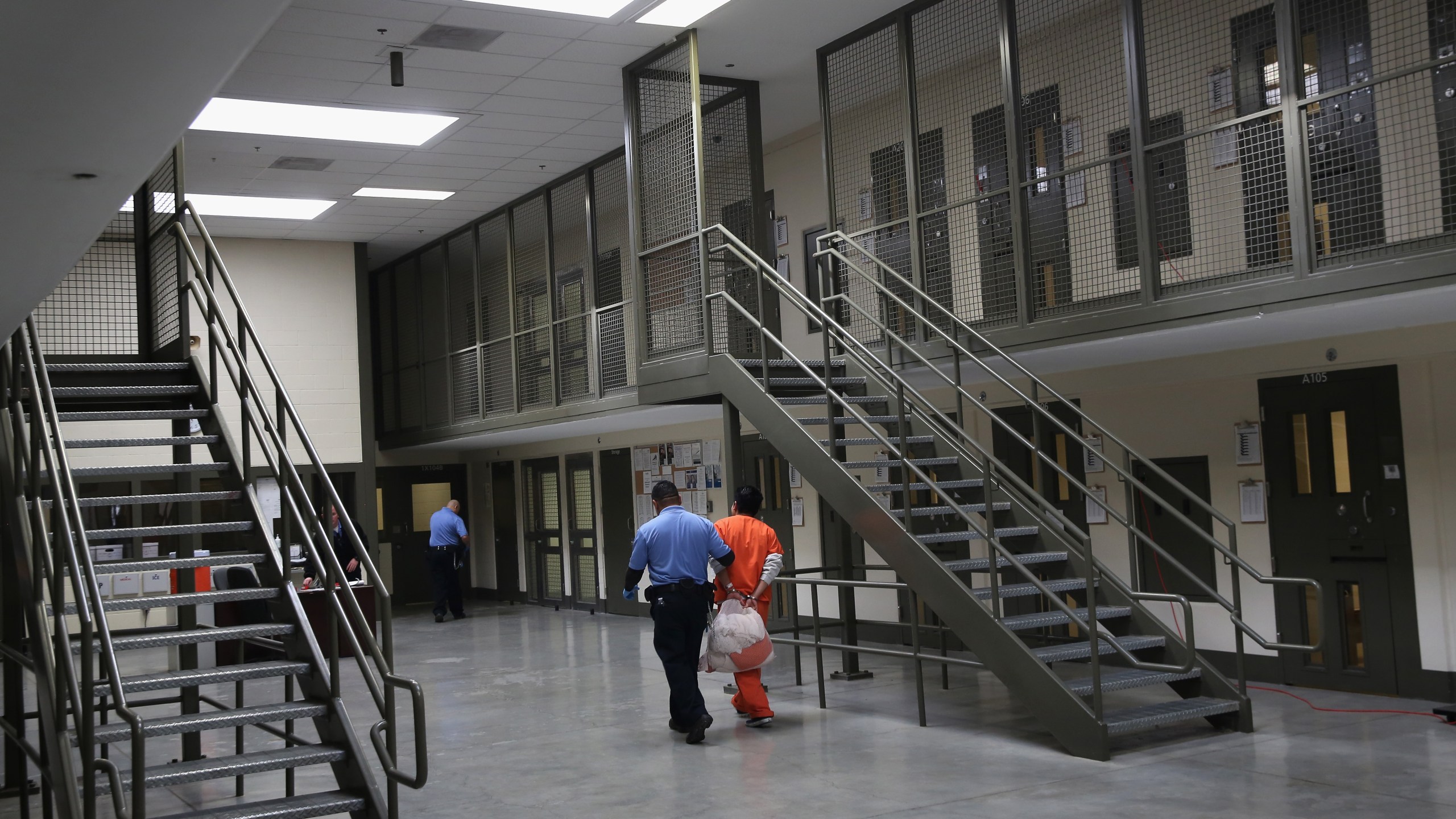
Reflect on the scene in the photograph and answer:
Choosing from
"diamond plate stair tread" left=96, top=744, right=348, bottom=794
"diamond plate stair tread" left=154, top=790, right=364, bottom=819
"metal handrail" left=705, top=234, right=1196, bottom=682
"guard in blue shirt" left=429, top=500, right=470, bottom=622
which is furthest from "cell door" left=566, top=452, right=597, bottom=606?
"diamond plate stair tread" left=154, top=790, right=364, bottom=819

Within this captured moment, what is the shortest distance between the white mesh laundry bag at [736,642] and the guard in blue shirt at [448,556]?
354 inches

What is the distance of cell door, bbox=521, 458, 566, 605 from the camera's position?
16719mm

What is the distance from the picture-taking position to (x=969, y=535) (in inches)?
297

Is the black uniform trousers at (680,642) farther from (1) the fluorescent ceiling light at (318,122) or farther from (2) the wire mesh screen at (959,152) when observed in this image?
(1) the fluorescent ceiling light at (318,122)

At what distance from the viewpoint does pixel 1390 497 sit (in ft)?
25.1

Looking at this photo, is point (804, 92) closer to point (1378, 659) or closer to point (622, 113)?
point (622, 113)

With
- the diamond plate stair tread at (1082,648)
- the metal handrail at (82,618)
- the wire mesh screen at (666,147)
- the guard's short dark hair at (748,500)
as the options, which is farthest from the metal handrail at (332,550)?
the wire mesh screen at (666,147)

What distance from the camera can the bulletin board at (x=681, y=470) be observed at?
1353cm

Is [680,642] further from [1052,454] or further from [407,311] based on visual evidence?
[407,311]

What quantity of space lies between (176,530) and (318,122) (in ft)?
19.6

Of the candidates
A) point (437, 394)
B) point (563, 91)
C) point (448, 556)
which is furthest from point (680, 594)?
point (437, 394)

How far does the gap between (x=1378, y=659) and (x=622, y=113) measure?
7.42m

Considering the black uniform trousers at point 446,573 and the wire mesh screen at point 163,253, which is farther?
the black uniform trousers at point 446,573

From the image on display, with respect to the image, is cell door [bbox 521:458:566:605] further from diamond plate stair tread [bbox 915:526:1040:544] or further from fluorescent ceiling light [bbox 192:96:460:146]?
diamond plate stair tread [bbox 915:526:1040:544]
